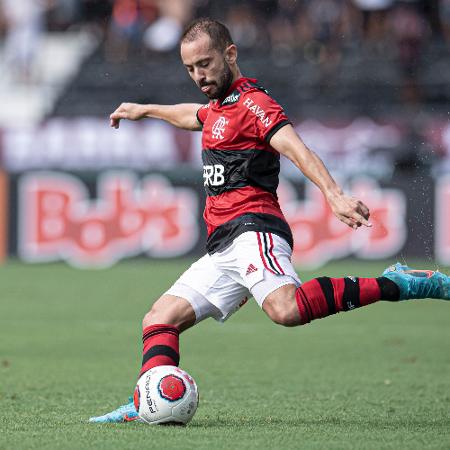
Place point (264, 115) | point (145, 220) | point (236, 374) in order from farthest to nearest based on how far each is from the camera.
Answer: point (145, 220)
point (236, 374)
point (264, 115)

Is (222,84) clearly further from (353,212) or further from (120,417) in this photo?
(120,417)

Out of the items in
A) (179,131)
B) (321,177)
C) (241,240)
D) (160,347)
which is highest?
(179,131)

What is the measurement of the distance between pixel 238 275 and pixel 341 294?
1.97 ft

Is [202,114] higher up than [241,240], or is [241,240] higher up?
[202,114]

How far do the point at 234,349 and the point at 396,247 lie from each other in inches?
291

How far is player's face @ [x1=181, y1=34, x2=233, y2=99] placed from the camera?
5.73 metres

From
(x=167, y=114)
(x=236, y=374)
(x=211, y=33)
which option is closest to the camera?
(x=211, y=33)

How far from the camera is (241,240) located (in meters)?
→ 5.78

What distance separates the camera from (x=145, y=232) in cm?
1698

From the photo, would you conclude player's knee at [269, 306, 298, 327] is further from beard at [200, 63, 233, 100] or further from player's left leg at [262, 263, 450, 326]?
beard at [200, 63, 233, 100]

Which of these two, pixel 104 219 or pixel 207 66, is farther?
pixel 104 219

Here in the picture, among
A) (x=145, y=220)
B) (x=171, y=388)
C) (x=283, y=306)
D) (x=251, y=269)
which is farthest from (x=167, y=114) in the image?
(x=145, y=220)

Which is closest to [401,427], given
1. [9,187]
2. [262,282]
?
[262,282]

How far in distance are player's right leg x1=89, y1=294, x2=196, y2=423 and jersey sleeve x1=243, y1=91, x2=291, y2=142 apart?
98 centimetres
